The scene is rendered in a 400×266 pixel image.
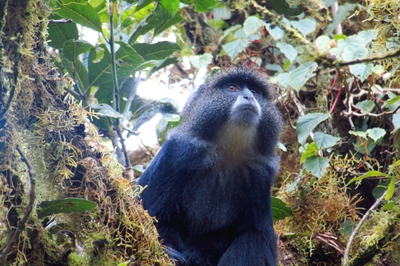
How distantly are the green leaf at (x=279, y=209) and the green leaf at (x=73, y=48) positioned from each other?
2.20 meters

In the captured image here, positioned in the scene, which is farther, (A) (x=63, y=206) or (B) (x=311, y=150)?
(B) (x=311, y=150)

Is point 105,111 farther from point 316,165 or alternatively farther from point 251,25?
point 251,25

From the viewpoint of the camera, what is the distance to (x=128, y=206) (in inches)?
129

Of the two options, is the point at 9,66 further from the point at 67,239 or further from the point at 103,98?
the point at 103,98

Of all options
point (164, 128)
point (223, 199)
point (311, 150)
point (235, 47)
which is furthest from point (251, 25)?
point (223, 199)

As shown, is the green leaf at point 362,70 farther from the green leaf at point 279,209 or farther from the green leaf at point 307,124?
the green leaf at point 279,209

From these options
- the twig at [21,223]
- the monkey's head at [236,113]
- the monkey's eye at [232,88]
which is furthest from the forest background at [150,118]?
the monkey's eye at [232,88]

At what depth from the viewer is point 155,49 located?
5211mm

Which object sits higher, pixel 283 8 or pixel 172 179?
pixel 283 8

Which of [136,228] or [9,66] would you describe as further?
[136,228]

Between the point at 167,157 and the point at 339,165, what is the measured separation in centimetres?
182

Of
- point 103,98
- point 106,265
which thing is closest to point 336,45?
point 103,98

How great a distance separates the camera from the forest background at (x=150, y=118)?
9.32 feet

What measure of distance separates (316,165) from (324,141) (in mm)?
241
